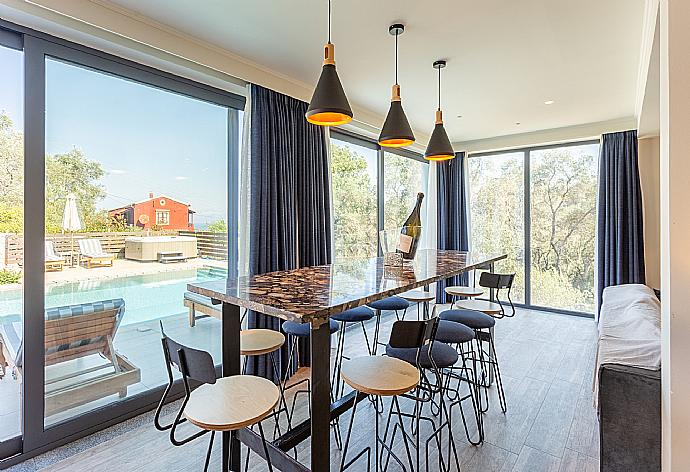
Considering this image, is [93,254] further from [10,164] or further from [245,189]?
[245,189]

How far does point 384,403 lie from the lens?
295 cm

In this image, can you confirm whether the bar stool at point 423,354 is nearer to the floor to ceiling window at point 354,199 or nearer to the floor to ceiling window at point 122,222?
the floor to ceiling window at point 122,222

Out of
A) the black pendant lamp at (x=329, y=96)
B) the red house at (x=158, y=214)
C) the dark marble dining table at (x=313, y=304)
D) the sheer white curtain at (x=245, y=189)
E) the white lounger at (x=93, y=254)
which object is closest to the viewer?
the dark marble dining table at (x=313, y=304)

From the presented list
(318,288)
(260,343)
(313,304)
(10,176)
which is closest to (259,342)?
(260,343)

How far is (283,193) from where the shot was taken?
11.1ft

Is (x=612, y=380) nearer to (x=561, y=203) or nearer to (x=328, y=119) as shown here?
(x=328, y=119)

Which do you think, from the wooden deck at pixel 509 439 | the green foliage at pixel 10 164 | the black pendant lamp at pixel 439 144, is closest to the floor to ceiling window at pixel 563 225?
the wooden deck at pixel 509 439

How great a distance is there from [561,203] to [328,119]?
15.0 ft

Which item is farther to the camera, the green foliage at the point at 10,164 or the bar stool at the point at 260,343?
the green foliage at the point at 10,164

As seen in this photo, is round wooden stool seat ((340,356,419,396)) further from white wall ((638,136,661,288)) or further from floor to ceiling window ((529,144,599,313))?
floor to ceiling window ((529,144,599,313))

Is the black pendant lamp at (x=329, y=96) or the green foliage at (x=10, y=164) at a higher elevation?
the black pendant lamp at (x=329, y=96)

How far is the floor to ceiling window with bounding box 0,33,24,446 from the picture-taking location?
213 cm

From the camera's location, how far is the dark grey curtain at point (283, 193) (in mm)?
3191

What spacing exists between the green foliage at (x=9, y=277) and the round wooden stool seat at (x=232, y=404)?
151cm
